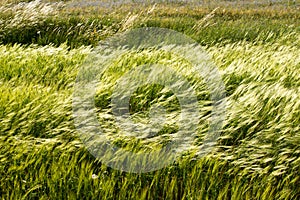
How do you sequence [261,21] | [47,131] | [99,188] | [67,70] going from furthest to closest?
[261,21]
[67,70]
[47,131]
[99,188]

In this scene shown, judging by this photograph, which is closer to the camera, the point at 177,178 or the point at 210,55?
the point at 177,178

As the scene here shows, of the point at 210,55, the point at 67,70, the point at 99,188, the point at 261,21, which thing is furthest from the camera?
the point at 261,21

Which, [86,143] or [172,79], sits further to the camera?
[172,79]

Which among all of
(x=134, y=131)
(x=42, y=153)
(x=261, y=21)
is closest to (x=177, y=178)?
(x=134, y=131)

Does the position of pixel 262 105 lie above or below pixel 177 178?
above

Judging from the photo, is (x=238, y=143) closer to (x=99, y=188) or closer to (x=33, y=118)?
(x=99, y=188)

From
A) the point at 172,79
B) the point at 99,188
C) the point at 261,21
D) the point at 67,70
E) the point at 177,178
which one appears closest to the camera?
the point at 99,188

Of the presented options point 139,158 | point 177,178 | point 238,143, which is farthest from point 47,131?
point 238,143

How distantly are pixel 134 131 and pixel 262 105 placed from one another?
88 centimetres

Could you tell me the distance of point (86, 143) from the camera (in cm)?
269

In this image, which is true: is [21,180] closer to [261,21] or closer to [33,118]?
[33,118]

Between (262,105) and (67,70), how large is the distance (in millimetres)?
1991

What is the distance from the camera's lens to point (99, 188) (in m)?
2.35

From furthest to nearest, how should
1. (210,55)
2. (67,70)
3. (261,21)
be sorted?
(261,21) → (210,55) → (67,70)
